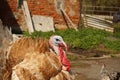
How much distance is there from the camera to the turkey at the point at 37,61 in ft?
17.5

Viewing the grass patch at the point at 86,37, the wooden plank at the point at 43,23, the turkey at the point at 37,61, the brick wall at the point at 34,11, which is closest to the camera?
the turkey at the point at 37,61

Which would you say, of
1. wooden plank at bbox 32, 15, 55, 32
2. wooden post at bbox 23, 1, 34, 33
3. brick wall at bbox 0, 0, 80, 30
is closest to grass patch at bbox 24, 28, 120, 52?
wooden plank at bbox 32, 15, 55, 32

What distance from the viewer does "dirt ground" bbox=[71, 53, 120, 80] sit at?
33.0ft

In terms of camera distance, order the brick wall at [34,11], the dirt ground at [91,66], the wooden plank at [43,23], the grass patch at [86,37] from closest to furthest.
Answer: the dirt ground at [91,66] → the grass patch at [86,37] → the wooden plank at [43,23] → the brick wall at [34,11]

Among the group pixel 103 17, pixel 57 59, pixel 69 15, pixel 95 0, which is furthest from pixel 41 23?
pixel 57 59

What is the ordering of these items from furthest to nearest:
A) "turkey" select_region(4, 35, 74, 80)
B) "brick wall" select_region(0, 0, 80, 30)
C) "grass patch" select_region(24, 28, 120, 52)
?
"brick wall" select_region(0, 0, 80, 30)
"grass patch" select_region(24, 28, 120, 52)
"turkey" select_region(4, 35, 74, 80)

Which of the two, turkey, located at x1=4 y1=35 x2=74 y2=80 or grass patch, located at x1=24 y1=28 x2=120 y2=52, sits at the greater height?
turkey, located at x1=4 y1=35 x2=74 y2=80

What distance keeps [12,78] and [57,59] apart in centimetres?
71

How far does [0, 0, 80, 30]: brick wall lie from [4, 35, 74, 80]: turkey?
10228 mm

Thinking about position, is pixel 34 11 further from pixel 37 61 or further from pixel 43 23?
pixel 37 61

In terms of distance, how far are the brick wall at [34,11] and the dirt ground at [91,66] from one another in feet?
13.2

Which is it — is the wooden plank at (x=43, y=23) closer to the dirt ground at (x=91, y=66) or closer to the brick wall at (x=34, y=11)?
the brick wall at (x=34, y=11)

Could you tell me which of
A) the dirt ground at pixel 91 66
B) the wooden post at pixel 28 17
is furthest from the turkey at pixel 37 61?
the wooden post at pixel 28 17

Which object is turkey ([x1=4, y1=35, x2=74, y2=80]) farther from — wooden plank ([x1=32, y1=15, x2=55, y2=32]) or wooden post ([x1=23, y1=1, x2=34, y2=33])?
wooden plank ([x1=32, y1=15, x2=55, y2=32])
